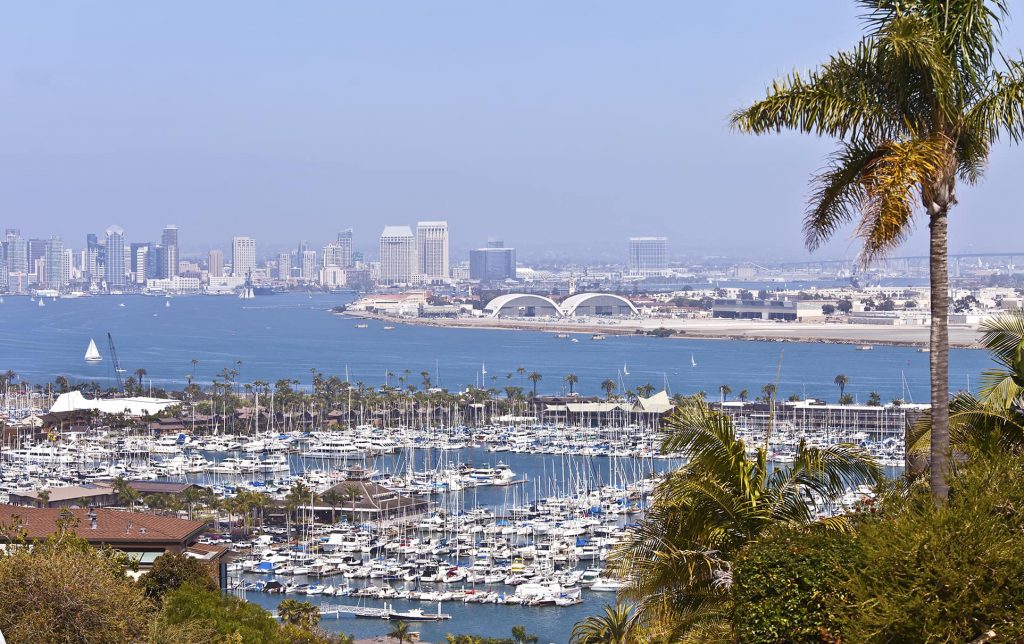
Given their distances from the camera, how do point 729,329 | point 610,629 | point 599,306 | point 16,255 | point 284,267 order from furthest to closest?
point 284,267
point 16,255
point 599,306
point 729,329
point 610,629

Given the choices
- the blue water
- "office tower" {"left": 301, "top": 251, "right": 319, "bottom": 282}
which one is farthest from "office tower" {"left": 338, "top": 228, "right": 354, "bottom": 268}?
the blue water

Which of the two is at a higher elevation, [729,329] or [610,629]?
[610,629]

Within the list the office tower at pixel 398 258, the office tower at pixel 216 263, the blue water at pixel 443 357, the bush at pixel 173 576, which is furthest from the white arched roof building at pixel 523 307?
the bush at pixel 173 576

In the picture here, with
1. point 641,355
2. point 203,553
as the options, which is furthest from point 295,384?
point 203,553

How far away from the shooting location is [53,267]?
156000 millimetres

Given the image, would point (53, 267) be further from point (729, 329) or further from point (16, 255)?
point (729, 329)

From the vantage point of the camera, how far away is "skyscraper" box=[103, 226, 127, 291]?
162 meters

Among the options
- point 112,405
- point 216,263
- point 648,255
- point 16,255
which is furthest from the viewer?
point 648,255

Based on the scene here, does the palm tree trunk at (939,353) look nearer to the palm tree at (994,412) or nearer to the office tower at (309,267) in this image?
the palm tree at (994,412)

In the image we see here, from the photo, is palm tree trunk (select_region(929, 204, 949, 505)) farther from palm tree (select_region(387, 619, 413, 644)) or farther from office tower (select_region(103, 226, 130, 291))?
office tower (select_region(103, 226, 130, 291))

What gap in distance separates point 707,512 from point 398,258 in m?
149

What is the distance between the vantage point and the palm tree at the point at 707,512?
3.32m

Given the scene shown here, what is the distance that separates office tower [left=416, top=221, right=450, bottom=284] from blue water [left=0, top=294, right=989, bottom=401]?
55107 millimetres

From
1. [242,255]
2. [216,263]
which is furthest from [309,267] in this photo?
[216,263]
